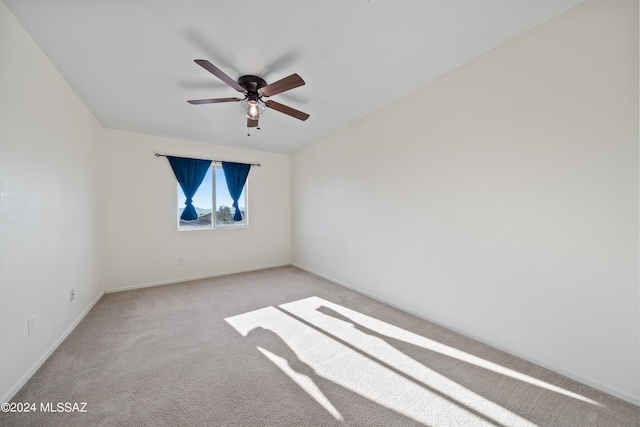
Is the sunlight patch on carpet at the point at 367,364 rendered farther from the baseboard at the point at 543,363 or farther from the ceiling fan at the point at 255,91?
the ceiling fan at the point at 255,91

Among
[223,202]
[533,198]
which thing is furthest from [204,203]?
[533,198]

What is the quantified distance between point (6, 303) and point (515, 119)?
390cm

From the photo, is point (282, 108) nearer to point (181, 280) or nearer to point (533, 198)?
point (533, 198)

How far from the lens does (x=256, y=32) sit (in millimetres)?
1743

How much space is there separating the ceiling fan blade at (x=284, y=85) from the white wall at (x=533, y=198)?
1477 millimetres

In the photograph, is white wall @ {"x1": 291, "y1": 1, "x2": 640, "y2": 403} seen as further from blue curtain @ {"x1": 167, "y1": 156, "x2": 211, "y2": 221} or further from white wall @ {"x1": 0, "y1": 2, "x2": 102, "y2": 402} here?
white wall @ {"x1": 0, "y1": 2, "x2": 102, "y2": 402}

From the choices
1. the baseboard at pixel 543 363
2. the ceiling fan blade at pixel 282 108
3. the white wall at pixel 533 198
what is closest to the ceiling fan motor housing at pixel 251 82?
the ceiling fan blade at pixel 282 108

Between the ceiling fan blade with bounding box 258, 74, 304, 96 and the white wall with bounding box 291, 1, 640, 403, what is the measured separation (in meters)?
1.48

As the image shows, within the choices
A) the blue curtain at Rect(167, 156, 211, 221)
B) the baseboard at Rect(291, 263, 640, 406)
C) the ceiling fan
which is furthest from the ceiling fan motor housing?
the baseboard at Rect(291, 263, 640, 406)

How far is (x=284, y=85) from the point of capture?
1.98 metres

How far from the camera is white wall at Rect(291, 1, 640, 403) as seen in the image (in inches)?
58.3

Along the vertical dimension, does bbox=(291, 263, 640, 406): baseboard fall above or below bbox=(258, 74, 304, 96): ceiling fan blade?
below

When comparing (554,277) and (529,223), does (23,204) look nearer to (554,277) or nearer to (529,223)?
(529,223)

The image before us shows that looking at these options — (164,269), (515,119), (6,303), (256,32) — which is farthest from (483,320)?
(164,269)
